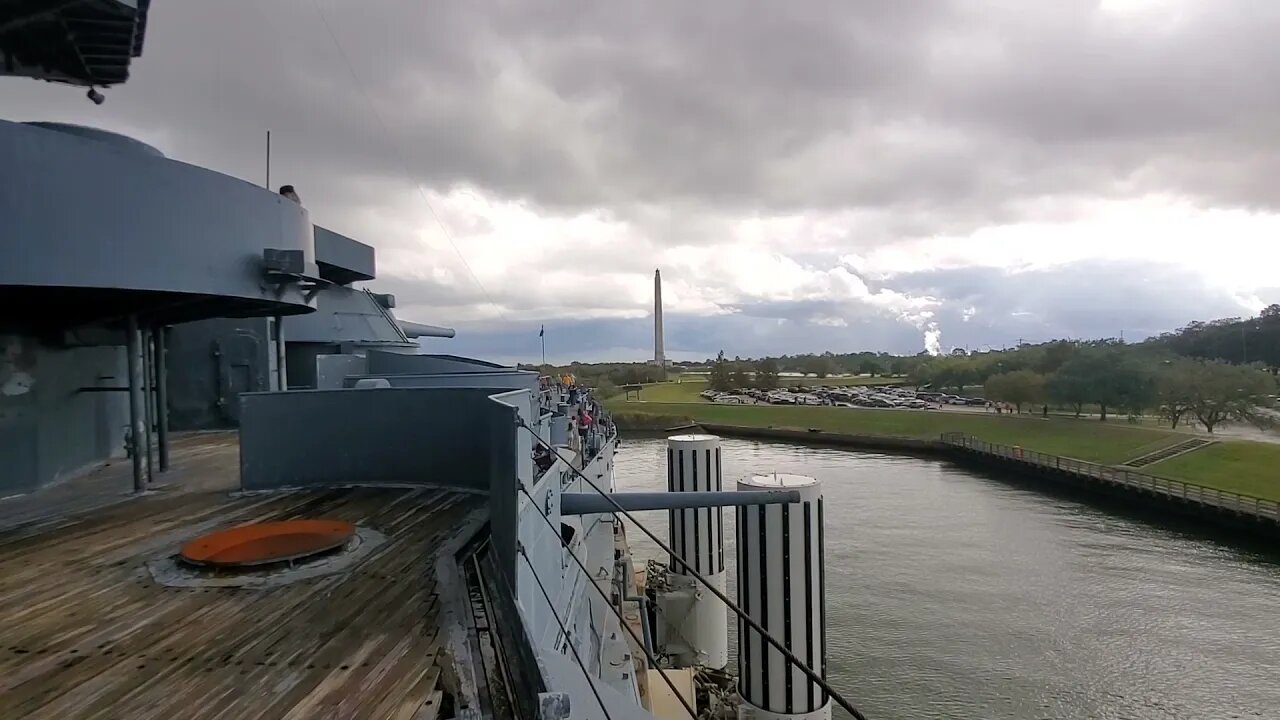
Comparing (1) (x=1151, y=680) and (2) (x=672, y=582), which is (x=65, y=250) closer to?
(2) (x=672, y=582)

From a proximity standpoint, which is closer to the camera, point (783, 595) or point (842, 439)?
point (783, 595)

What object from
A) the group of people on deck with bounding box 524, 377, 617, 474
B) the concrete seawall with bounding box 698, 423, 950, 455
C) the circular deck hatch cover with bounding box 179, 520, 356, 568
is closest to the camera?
the circular deck hatch cover with bounding box 179, 520, 356, 568

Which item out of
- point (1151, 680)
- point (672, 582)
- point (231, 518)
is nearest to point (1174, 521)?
point (1151, 680)

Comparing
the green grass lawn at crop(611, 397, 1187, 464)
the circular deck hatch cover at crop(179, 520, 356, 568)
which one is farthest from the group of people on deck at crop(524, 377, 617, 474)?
the green grass lawn at crop(611, 397, 1187, 464)

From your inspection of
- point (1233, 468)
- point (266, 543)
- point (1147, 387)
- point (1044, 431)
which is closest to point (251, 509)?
point (266, 543)

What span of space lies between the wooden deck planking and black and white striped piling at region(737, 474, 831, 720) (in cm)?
509

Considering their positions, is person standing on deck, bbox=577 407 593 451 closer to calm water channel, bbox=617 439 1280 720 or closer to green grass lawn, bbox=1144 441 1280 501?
calm water channel, bbox=617 439 1280 720

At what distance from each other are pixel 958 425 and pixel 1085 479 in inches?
526

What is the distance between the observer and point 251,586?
456cm

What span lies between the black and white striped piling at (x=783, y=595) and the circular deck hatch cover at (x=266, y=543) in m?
5.59

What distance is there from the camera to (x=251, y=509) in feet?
21.5

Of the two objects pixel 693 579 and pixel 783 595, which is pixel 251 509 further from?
pixel 693 579

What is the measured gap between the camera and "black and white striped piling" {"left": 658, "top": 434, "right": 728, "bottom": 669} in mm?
14133

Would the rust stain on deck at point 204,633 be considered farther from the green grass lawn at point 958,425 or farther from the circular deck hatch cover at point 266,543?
the green grass lawn at point 958,425
